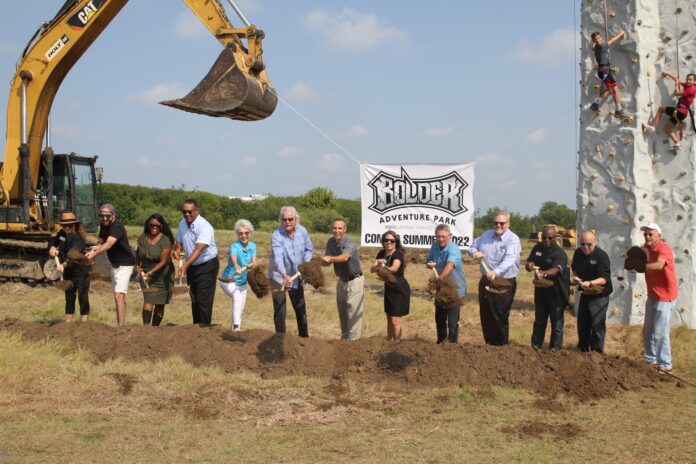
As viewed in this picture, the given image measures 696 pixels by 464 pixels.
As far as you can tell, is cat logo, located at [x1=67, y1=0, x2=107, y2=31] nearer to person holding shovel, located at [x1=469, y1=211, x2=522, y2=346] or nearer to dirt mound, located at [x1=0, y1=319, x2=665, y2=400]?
dirt mound, located at [x1=0, y1=319, x2=665, y2=400]

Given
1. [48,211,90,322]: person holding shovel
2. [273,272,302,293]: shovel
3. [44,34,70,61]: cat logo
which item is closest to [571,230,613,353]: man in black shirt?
[273,272,302,293]: shovel

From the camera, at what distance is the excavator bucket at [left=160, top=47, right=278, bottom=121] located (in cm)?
1047

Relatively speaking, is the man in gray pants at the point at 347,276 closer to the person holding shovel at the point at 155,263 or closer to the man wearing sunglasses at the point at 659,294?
the person holding shovel at the point at 155,263

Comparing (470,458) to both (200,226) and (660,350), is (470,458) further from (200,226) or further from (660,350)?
(200,226)

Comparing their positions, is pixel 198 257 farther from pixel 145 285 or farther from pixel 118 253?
pixel 118 253

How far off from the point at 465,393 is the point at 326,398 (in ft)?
4.67

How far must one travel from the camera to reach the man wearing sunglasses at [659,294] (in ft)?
27.0

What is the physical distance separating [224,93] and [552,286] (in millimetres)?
5410

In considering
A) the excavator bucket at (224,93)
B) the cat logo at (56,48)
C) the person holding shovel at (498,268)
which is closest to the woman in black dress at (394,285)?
the person holding shovel at (498,268)

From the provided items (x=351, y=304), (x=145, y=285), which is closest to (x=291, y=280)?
(x=351, y=304)

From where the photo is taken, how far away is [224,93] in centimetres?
1052

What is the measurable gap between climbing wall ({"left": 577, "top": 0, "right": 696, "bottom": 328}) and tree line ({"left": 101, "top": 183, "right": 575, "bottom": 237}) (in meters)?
23.8

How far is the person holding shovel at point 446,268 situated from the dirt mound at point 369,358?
68cm

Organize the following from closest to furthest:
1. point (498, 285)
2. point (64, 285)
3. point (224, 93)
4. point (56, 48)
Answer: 1. point (498, 285)
2. point (64, 285)
3. point (224, 93)
4. point (56, 48)
